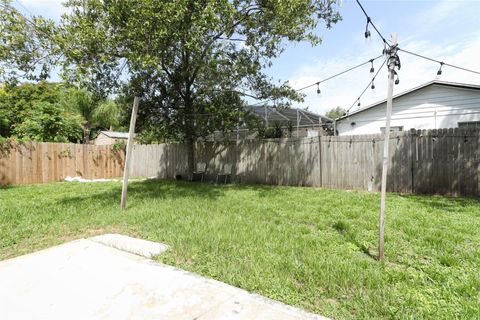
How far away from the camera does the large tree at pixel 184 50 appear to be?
638 cm

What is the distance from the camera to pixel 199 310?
88.4 inches

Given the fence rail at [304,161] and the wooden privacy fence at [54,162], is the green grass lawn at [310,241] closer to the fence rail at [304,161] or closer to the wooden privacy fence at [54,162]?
the fence rail at [304,161]

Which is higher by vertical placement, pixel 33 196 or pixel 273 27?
pixel 273 27

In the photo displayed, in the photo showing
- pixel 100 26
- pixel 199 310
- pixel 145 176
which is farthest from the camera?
pixel 145 176

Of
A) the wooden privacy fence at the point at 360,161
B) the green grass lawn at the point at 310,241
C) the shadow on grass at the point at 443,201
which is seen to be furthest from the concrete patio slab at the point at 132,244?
the wooden privacy fence at the point at 360,161

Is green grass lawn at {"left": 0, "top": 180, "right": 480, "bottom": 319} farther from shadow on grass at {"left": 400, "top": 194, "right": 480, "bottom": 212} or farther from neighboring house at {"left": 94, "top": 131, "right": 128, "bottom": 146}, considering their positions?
neighboring house at {"left": 94, "top": 131, "right": 128, "bottom": 146}

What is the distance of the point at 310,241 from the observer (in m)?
3.77

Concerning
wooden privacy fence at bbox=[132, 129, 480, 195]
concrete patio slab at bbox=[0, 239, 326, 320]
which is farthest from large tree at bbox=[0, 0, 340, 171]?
concrete patio slab at bbox=[0, 239, 326, 320]

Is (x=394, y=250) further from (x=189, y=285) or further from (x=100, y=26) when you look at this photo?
(x=100, y=26)

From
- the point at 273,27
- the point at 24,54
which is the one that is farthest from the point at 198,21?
the point at 24,54

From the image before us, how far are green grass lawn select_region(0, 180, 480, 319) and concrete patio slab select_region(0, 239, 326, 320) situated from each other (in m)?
0.21

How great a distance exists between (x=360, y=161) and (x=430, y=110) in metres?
4.50

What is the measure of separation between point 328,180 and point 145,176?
890cm

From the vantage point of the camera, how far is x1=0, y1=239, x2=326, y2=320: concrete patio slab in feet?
7.29
